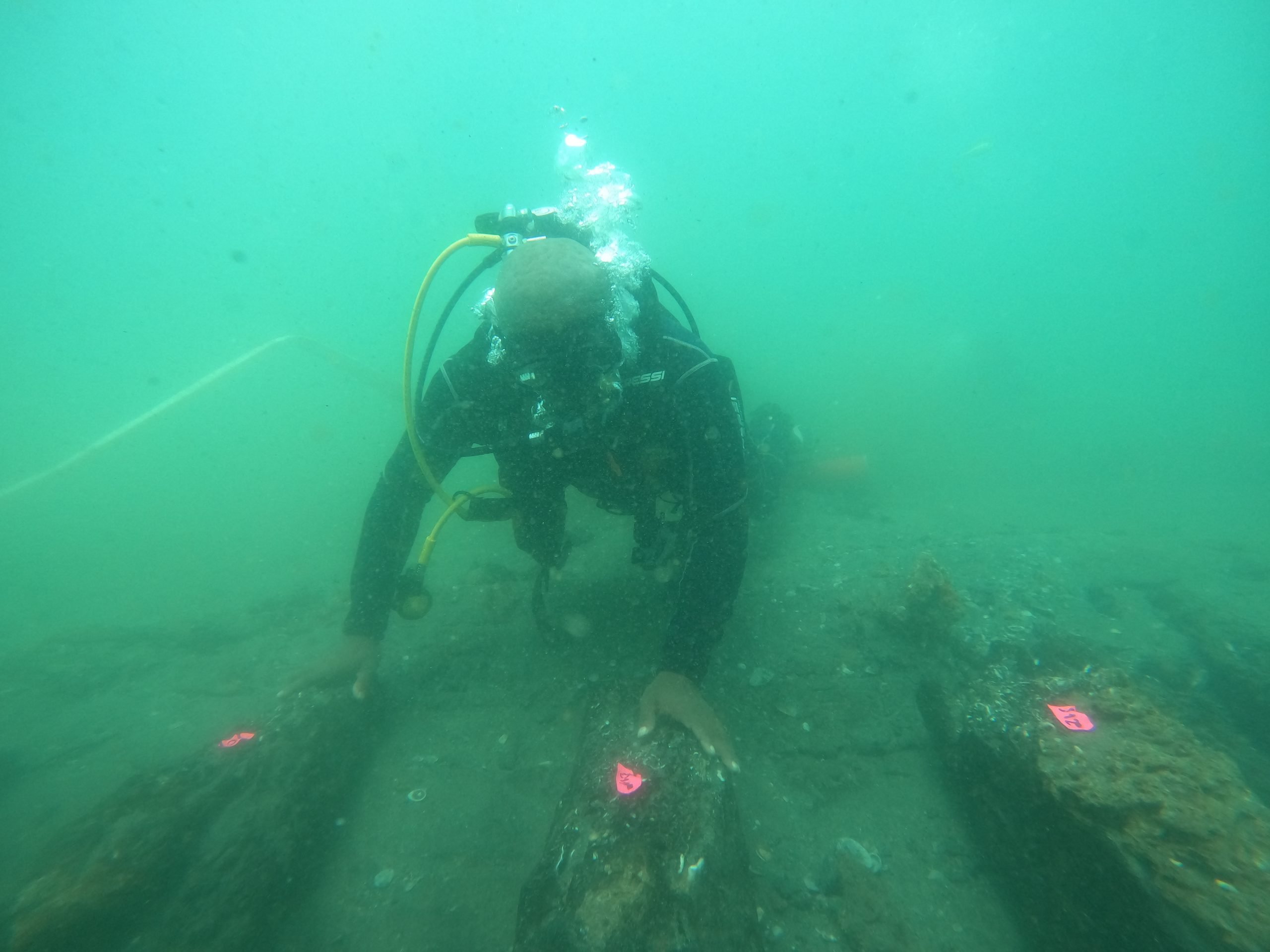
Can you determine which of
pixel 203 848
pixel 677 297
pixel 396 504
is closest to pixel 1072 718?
pixel 677 297

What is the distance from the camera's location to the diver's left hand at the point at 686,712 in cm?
267

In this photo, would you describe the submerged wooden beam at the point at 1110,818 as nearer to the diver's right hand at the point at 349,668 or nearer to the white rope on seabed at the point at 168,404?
the diver's right hand at the point at 349,668

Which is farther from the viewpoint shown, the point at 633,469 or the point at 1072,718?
the point at 633,469

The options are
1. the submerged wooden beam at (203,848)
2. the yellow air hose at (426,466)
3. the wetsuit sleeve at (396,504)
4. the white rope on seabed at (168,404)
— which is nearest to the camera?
the submerged wooden beam at (203,848)

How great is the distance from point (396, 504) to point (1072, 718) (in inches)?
176

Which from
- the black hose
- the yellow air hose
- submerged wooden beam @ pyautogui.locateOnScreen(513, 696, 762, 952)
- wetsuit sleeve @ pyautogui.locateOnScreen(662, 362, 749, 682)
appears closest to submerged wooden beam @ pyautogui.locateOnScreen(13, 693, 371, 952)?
the yellow air hose

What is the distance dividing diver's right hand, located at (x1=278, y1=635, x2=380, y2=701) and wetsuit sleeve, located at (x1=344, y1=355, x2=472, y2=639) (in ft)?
0.24

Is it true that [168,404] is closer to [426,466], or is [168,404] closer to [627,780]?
[426,466]

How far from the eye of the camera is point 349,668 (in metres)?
3.59

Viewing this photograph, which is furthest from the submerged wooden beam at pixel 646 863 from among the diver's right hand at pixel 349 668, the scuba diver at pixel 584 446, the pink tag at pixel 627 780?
the diver's right hand at pixel 349 668

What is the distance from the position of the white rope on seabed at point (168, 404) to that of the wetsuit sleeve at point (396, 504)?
1757 cm

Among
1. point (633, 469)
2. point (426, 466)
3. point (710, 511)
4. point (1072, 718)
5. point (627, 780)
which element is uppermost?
point (426, 466)

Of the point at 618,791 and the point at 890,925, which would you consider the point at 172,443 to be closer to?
the point at 618,791

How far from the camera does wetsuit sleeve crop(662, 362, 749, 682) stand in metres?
3.09
